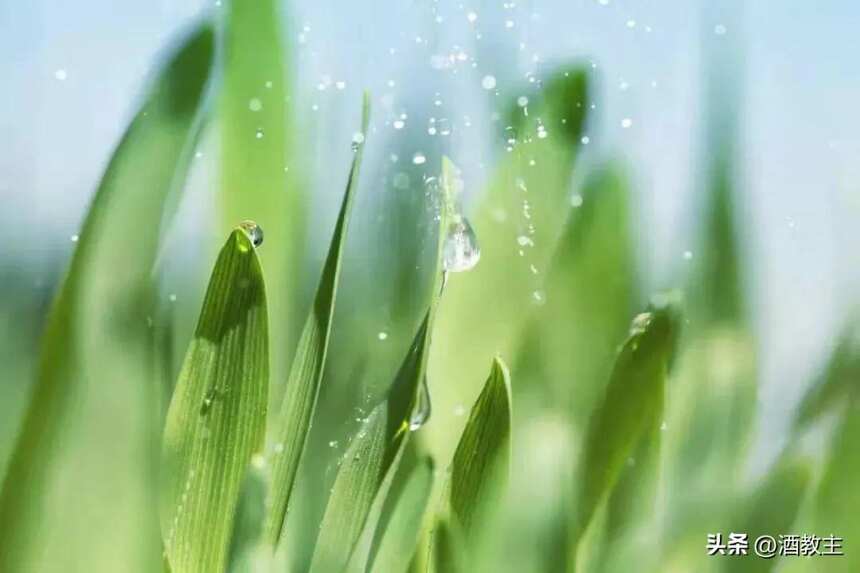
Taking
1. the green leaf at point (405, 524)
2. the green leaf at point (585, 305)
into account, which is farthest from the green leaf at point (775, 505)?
the green leaf at point (405, 524)

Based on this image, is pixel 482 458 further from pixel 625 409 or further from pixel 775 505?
pixel 775 505

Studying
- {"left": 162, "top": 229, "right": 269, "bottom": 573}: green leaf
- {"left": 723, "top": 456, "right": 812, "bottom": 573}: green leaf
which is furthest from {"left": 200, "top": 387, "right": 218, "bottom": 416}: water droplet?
{"left": 723, "top": 456, "right": 812, "bottom": 573}: green leaf

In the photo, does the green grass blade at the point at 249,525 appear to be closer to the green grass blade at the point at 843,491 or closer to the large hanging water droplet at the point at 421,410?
the large hanging water droplet at the point at 421,410

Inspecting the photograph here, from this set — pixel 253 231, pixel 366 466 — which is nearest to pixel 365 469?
pixel 366 466

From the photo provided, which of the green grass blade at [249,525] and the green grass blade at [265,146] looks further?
the green grass blade at [265,146]

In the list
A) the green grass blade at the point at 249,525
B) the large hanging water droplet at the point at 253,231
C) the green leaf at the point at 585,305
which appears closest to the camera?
the green grass blade at the point at 249,525

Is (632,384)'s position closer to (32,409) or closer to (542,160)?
(542,160)
